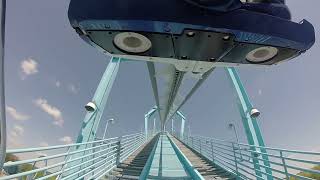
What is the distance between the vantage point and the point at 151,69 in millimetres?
8914

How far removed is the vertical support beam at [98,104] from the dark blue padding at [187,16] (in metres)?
9.37

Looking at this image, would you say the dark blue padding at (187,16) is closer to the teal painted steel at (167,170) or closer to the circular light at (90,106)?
the teal painted steel at (167,170)

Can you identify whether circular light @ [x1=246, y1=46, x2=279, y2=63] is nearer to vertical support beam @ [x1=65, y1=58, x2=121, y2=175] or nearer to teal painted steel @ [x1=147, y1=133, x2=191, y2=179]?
teal painted steel @ [x1=147, y1=133, x2=191, y2=179]

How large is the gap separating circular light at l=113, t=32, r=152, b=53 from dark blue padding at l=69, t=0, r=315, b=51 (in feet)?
0.52

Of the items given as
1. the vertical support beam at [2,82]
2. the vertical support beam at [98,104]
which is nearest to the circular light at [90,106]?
the vertical support beam at [98,104]

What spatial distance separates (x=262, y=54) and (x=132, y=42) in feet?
3.90

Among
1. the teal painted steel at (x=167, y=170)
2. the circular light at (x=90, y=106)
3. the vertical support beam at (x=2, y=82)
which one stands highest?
the circular light at (x=90, y=106)

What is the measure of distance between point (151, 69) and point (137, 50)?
6.35 m

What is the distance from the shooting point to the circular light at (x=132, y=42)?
2333 mm

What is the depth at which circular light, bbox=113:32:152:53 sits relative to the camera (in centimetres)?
233

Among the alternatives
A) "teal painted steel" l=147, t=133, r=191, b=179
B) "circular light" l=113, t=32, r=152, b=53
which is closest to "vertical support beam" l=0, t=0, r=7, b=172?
"circular light" l=113, t=32, r=152, b=53

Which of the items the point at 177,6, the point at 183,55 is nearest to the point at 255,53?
the point at 183,55

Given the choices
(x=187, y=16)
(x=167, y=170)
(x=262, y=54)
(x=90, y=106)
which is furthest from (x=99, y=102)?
(x=187, y=16)

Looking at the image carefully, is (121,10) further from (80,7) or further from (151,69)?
(151,69)
